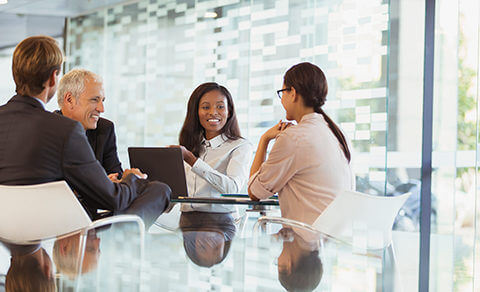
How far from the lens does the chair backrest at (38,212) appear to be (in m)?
1.96

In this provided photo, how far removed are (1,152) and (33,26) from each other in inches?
250

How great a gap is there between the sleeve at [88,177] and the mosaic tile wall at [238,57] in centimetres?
290

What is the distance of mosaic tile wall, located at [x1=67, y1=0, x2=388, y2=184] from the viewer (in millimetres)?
4809

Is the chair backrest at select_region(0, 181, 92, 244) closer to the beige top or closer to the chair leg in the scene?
the beige top

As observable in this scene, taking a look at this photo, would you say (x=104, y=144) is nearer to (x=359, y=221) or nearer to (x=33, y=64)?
(x=33, y=64)

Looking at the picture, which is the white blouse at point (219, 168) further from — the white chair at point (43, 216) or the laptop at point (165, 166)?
the white chair at point (43, 216)

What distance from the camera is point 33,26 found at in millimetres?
7965

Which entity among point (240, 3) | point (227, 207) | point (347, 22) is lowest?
point (227, 207)

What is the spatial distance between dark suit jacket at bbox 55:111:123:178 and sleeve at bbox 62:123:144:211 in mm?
944

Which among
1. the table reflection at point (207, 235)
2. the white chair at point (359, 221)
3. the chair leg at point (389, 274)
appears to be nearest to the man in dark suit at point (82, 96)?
the table reflection at point (207, 235)

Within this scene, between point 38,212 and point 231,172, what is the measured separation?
5.70ft

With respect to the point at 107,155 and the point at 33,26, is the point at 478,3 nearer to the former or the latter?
the point at 107,155

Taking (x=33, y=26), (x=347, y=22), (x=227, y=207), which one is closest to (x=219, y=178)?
(x=227, y=207)

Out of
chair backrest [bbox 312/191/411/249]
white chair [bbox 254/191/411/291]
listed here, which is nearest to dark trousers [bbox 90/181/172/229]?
white chair [bbox 254/191/411/291]
